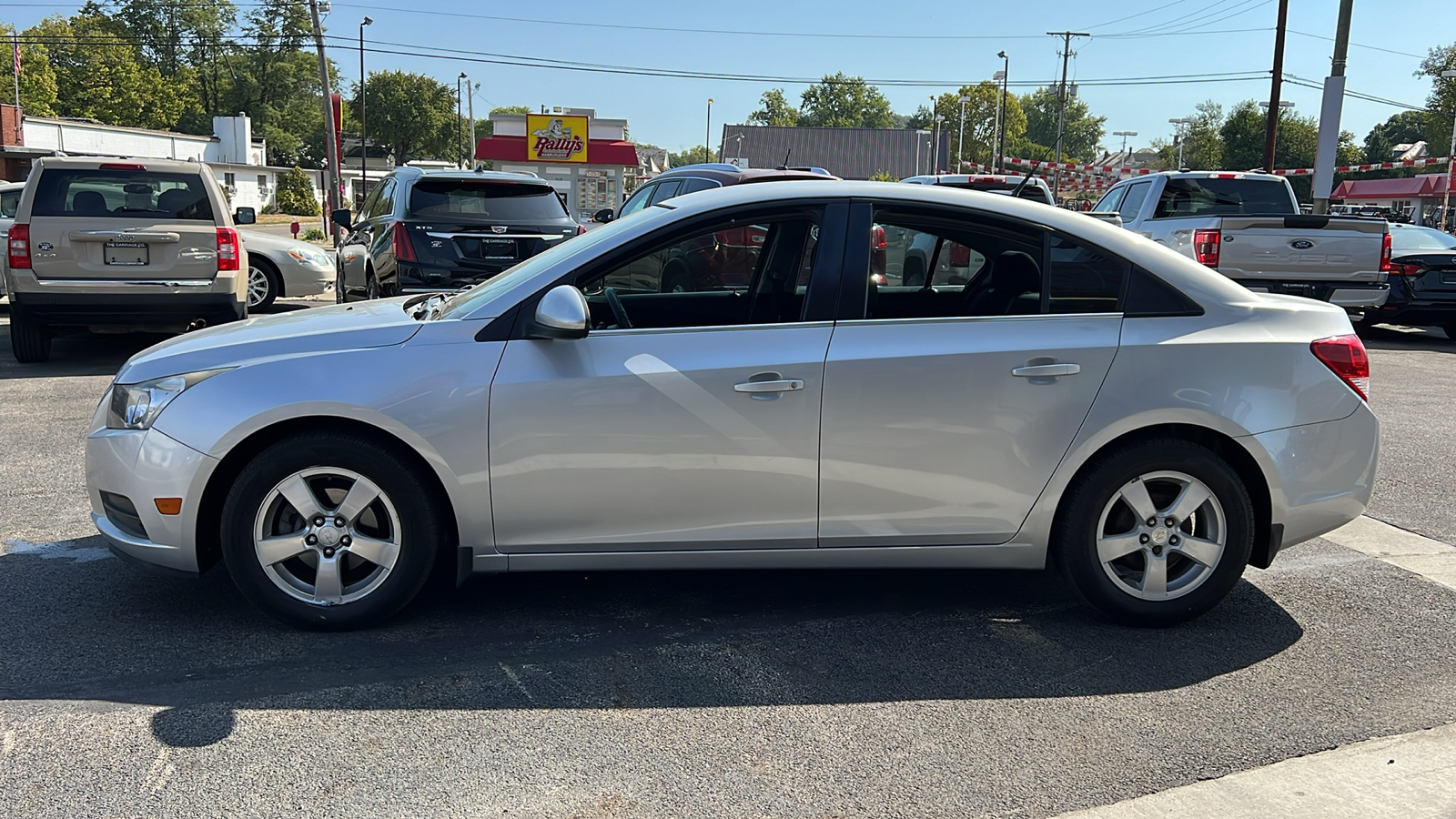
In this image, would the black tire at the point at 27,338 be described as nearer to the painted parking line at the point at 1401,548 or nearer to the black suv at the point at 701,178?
the black suv at the point at 701,178

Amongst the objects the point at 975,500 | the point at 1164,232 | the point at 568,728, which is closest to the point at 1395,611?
the point at 975,500

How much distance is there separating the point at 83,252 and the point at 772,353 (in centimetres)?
816

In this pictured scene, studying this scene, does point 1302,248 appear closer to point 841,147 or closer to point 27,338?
point 27,338

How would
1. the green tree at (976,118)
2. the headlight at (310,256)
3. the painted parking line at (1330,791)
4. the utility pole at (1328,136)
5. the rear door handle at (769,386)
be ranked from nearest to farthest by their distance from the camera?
1. the painted parking line at (1330,791)
2. the rear door handle at (769,386)
3. the headlight at (310,256)
4. the utility pole at (1328,136)
5. the green tree at (976,118)

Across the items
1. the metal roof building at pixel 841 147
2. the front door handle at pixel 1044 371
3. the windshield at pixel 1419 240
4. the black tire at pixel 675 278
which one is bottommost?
the front door handle at pixel 1044 371

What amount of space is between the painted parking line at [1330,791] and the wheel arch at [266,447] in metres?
2.34

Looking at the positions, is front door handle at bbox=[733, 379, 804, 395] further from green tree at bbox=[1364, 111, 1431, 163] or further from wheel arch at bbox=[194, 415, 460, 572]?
green tree at bbox=[1364, 111, 1431, 163]

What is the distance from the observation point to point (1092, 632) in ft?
14.2

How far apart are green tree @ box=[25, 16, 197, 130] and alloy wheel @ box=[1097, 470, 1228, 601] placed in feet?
325

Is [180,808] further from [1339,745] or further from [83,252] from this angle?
[83,252]

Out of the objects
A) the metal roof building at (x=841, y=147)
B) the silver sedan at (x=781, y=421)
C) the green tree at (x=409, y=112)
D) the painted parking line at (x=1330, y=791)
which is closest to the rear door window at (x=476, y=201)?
the silver sedan at (x=781, y=421)

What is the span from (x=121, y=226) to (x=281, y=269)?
4.60 meters

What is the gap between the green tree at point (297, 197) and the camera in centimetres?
6856

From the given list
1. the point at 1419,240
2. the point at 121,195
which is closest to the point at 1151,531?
the point at 121,195
